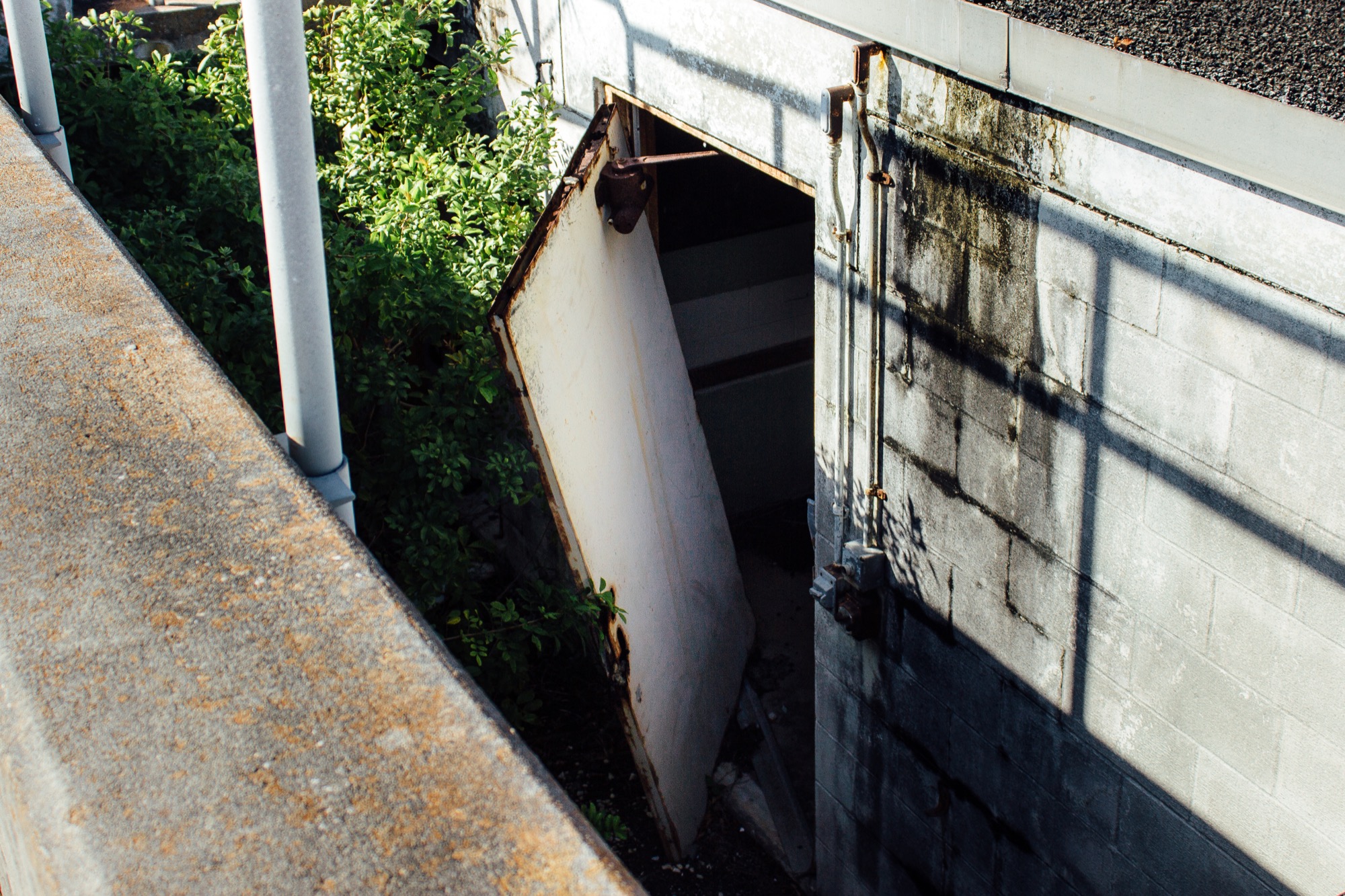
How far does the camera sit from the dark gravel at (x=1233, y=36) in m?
2.59

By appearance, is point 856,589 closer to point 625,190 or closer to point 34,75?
point 625,190

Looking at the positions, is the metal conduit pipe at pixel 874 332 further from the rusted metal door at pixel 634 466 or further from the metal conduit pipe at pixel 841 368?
the rusted metal door at pixel 634 466

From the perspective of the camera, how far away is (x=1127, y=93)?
277cm

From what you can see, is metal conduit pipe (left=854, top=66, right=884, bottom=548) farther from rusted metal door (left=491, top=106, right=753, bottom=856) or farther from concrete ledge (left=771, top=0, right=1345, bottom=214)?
rusted metal door (left=491, top=106, right=753, bottom=856)

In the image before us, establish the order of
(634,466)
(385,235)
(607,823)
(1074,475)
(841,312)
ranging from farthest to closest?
(634,466) → (385,235) → (607,823) → (841,312) → (1074,475)

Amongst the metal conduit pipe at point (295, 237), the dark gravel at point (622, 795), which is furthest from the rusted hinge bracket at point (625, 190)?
the metal conduit pipe at point (295, 237)

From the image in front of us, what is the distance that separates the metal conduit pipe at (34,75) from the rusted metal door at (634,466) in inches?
62.1

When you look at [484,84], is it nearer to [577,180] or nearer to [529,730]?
[577,180]

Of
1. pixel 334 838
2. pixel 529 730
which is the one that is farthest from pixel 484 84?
pixel 334 838

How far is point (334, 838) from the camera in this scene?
138cm

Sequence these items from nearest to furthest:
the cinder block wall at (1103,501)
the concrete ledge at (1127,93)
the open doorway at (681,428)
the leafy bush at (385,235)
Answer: the concrete ledge at (1127,93), the cinder block wall at (1103,501), the open doorway at (681,428), the leafy bush at (385,235)

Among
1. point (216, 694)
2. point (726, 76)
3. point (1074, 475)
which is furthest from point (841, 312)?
point (216, 694)

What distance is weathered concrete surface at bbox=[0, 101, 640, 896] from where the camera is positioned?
1.36 m

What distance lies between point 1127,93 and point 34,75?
3.38 metres
